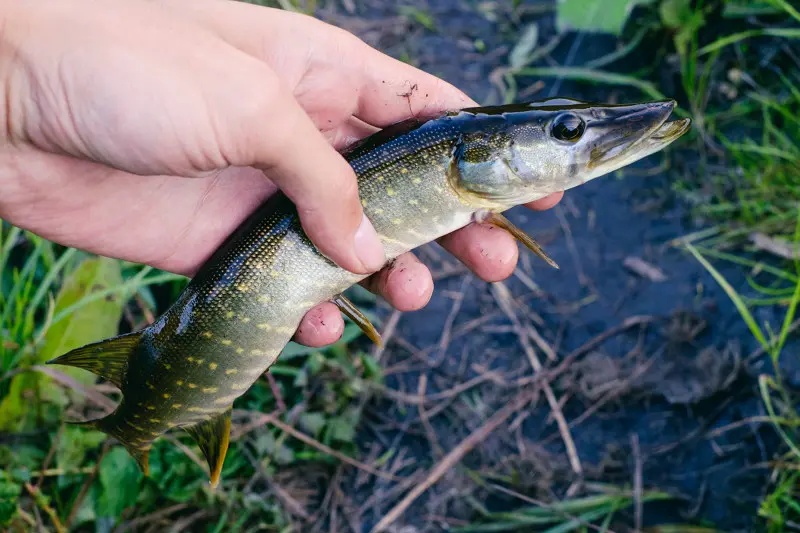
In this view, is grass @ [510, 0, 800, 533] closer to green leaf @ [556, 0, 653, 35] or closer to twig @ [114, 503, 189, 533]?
green leaf @ [556, 0, 653, 35]

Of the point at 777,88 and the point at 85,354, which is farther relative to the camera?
the point at 777,88

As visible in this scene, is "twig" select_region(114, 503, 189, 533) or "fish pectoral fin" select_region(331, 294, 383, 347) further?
"twig" select_region(114, 503, 189, 533)

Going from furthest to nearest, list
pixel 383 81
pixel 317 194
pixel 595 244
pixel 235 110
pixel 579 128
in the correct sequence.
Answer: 1. pixel 595 244
2. pixel 383 81
3. pixel 579 128
4. pixel 317 194
5. pixel 235 110

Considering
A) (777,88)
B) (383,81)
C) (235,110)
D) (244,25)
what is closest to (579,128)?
(383,81)

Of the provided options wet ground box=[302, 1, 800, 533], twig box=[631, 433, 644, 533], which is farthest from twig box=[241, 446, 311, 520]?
twig box=[631, 433, 644, 533]

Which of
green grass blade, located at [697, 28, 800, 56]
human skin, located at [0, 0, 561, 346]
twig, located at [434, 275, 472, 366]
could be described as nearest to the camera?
human skin, located at [0, 0, 561, 346]

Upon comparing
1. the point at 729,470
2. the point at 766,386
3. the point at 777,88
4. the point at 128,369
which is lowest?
the point at 729,470

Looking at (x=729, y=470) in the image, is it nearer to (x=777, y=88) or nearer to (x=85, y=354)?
(x=777, y=88)

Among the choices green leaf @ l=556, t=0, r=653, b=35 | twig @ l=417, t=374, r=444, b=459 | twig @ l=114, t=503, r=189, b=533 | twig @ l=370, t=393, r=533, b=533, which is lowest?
twig @ l=370, t=393, r=533, b=533

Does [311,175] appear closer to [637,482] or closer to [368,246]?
[368,246]
